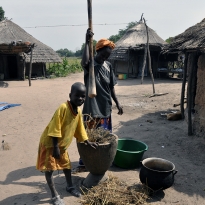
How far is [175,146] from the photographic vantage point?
4.73 metres

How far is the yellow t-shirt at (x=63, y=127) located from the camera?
102 inches

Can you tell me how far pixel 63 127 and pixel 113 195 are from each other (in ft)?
3.16

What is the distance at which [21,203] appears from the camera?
287 cm

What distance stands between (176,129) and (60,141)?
12.0 ft

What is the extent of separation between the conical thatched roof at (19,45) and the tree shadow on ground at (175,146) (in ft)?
28.6

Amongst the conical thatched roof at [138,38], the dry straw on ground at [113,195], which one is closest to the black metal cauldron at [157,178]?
the dry straw on ground at [113,195]

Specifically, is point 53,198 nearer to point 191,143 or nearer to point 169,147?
point 169,147

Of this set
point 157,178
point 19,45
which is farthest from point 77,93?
point 19,45

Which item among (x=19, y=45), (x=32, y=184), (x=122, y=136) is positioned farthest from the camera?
(x=19, y=45)

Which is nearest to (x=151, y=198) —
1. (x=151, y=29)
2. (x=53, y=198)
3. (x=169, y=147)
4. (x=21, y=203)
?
(x=53, y=198)

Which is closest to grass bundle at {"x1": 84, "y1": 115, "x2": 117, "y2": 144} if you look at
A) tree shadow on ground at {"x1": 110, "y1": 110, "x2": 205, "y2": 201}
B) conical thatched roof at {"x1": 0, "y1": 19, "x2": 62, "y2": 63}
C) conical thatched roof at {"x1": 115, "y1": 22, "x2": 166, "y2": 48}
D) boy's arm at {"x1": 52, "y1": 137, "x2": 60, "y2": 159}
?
boy's arm at {"x1": 52, "y1": 137, "x2": 60, "y2": 159}

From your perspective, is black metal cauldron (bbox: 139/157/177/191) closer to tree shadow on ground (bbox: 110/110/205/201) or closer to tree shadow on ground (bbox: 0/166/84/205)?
tree shadow on ground (bbox: 110/110/205/201)

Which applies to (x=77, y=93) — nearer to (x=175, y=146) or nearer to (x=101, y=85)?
(x=101, y=85)

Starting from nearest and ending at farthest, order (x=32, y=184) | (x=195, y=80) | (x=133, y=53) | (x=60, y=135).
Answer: (x=60, y=135) < (x=32, y=184) < (x=195, y=80) < (x=133, y=53)
